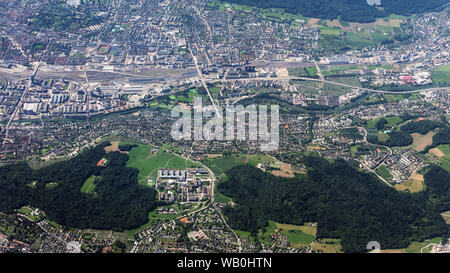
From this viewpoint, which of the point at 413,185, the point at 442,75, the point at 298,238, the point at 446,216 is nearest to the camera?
the point at 298,238

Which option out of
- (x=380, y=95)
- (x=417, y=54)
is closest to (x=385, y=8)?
(x=417, y=54)

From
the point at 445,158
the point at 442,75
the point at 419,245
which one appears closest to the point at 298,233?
the point at 419,245

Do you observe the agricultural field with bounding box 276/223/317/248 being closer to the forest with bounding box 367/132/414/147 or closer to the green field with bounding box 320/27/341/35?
the forest with bounding box 367/132/414/147

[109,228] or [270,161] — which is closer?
[109,228]

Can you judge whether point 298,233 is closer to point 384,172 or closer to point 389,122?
point 384,172

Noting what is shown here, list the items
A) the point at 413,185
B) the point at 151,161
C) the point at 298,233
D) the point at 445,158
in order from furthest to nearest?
the point at 445,158, the point at 151,161, the point at 413,185, the point at 298,233
